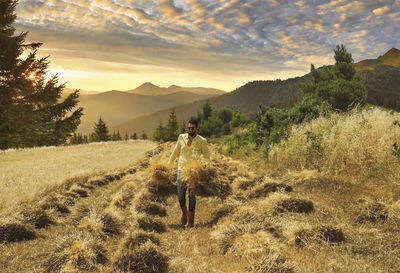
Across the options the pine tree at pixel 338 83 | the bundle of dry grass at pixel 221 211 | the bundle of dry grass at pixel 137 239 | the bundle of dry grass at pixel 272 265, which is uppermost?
the pine tree at pixel 338 83

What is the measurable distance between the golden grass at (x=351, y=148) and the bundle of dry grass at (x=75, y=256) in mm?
6341

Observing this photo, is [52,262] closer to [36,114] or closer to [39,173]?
[39,173]

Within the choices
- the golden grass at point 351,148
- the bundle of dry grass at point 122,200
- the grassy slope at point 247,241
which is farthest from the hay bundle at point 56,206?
the golden grass at point 351,148

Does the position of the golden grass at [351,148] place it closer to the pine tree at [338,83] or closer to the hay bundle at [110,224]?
the hay bundle at [110,224]

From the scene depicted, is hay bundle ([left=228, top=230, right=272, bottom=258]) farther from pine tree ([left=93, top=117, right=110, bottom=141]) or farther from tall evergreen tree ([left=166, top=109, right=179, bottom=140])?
tall evergreen tree ([left=166, top=109, right=179, bottom=140])

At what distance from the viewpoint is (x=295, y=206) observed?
5961mm

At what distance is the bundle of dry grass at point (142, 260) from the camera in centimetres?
376

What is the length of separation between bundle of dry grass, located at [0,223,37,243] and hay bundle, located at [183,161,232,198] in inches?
122

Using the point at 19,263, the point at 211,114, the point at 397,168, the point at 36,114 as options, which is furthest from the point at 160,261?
the point at 211,114

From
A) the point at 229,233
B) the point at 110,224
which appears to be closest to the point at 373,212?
the point at 229,233

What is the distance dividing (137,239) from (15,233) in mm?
2533

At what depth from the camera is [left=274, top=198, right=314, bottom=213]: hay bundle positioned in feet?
19.5

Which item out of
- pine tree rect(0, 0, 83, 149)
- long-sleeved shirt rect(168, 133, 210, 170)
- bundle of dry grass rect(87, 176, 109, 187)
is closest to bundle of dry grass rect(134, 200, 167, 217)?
long-sleeved shirt rect(168, 133, 210, 170)

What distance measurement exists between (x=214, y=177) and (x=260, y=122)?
34.4ft
